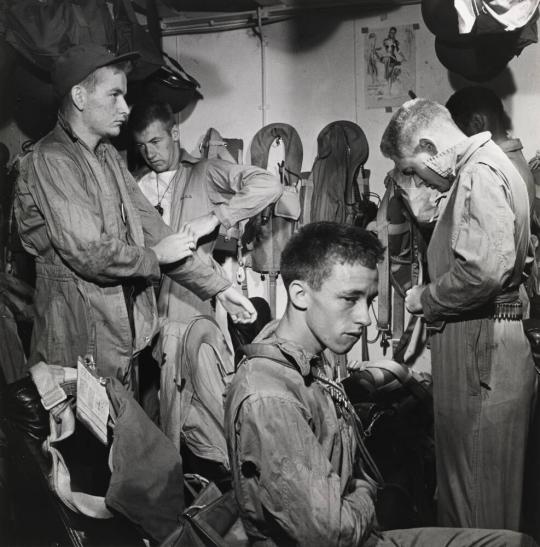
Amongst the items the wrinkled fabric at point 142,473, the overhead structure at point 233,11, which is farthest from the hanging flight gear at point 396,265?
the wrinkled fabric at point 142,473

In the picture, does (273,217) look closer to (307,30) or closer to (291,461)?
(307,30)

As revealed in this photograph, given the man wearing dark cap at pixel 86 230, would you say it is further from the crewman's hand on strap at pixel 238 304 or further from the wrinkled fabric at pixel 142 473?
the wrinkled fabric at pixel 142 473

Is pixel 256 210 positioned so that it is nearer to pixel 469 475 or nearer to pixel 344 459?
pixel 469 475

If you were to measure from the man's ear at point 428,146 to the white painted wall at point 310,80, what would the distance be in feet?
4.07

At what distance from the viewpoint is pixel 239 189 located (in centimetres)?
343

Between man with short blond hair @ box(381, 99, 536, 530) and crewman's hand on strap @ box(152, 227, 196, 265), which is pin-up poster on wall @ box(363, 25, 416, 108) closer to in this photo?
man with short blond hair @ box(381, 99, 536, 530)

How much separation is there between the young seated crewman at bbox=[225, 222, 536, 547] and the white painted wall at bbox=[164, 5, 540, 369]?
6.78 ft

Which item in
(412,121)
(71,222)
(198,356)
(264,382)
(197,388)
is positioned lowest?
(197,388)

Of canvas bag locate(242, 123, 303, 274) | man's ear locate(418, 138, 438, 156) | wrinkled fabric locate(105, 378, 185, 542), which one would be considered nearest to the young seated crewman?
wrinkled fabric locate(105, 378, 185, 542)

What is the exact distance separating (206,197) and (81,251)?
Answer: 1.23 m

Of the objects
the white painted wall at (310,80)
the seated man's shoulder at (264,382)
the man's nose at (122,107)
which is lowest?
the seated man's shoulder at (264,382)

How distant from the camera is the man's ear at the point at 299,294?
1.80 meters

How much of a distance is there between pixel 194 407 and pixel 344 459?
4.92ft

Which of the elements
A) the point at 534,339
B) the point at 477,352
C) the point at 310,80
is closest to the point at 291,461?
the point at 477,352
